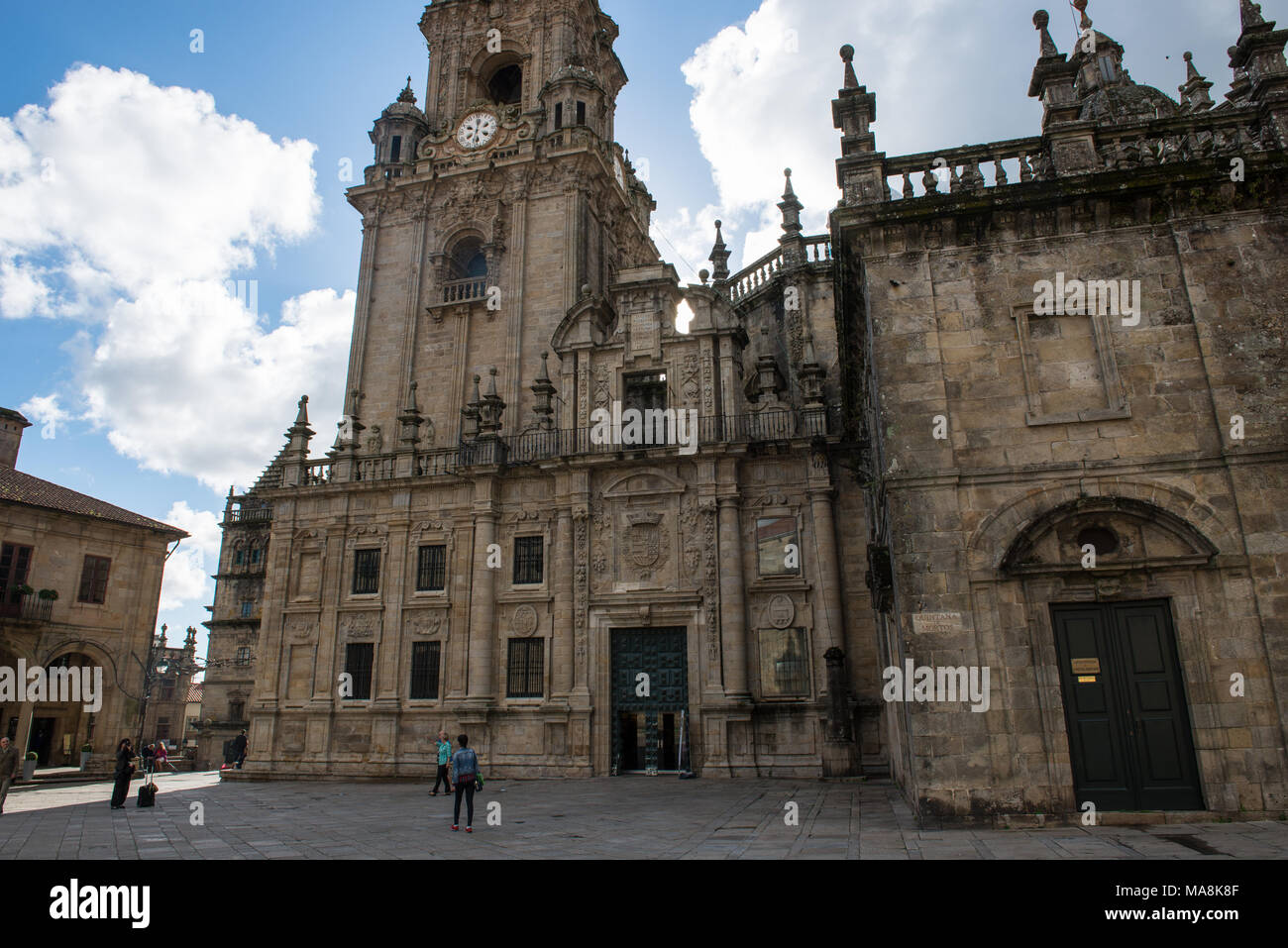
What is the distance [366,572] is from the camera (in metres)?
27.5

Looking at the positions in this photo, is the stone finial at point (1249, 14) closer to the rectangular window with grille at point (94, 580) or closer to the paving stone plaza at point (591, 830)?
the paving stone plaza at point (591, 830)

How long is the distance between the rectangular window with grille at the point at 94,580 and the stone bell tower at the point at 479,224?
12.2m

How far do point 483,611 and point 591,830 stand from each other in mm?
13292

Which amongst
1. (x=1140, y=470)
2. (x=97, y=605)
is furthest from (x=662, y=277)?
(x=97, y=605)

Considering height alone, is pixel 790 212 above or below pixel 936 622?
above

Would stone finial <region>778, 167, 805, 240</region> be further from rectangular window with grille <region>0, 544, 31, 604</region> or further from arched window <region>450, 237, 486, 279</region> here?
rectangular window with grille <region>0, 544, 31, 604</region>

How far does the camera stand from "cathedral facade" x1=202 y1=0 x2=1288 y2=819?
11289 millimetres

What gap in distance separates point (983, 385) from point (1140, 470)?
2526mm

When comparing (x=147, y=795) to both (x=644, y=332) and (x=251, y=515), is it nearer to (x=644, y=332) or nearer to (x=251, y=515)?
(x=644, y=332)

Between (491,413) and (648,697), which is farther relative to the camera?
(491,413)

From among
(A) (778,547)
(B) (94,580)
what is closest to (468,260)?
(A) (778,547)

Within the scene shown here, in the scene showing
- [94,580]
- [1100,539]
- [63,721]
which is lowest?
[63,721]

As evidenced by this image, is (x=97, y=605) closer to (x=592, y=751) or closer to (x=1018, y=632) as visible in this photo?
(x=592, y=751)
